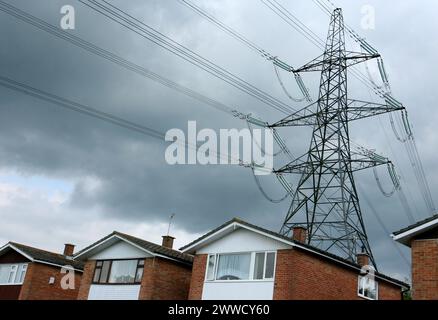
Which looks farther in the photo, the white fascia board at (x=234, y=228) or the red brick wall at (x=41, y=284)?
the red brick wall at (x=41, y=284)

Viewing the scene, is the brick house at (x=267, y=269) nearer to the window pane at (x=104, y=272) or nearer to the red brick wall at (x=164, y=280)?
the red brick wall at (x=164, y=280)

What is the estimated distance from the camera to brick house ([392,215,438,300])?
19.5 meters

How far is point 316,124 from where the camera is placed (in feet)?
99.4

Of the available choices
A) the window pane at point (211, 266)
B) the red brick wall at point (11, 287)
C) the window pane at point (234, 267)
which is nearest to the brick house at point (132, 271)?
the window pane at point (211, 266)

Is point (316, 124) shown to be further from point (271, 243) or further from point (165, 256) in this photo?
point (165, 256)

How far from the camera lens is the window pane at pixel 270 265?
79.0 ft

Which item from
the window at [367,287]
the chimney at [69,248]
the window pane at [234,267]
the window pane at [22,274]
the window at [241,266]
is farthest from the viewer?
the chimney at [69,248]

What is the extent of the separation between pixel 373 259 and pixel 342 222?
11.9 ft

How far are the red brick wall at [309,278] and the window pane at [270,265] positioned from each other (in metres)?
0.35

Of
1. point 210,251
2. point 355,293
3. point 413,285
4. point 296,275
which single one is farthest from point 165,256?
point 413,285

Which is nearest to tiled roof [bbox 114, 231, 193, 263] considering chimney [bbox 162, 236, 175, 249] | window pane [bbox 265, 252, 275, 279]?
chimney [bbox 162, 236, 175, 249]

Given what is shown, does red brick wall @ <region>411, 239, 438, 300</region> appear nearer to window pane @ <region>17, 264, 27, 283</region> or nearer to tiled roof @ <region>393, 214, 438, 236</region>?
tiled roof @ <region>393, 214, 438, 236</region>

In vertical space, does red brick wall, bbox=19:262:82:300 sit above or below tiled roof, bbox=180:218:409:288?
below

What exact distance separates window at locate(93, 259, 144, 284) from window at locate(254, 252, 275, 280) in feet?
22.9
